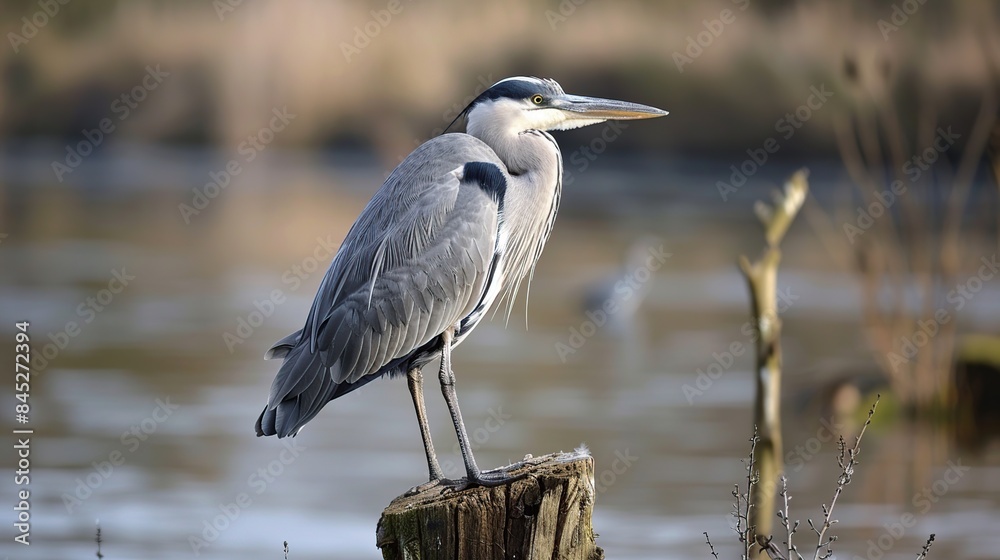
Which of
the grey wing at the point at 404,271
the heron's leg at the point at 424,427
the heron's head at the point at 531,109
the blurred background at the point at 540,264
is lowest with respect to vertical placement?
the heron's leg at the point at 424,427

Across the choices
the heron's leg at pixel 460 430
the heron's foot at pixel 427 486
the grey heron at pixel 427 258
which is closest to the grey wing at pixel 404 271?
the grey heron at pixel 427 258

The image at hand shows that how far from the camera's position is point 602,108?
6.45 meters

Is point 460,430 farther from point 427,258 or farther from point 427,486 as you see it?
point 427,258

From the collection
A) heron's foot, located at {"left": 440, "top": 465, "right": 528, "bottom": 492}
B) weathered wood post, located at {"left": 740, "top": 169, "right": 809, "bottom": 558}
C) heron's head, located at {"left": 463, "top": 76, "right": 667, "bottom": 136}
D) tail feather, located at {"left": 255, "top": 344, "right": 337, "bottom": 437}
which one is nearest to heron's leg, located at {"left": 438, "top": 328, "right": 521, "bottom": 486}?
heron's foot, located at {"left": 440, "top": 465, "right": 528, "bottom": 492}

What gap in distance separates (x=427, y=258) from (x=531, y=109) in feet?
2.66

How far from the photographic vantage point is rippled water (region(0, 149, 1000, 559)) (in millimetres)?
10148

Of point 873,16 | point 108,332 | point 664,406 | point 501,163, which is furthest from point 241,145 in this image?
point 501,163

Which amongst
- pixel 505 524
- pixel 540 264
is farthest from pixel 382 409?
pixel 505 524

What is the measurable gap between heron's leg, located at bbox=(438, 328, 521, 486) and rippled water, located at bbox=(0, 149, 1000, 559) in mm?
3349

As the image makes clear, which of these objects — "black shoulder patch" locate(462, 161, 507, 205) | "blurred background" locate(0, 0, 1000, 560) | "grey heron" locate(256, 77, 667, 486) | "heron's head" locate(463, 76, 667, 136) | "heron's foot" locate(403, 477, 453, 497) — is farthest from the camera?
"blurred background" locate(0, 0, 1000, 560)

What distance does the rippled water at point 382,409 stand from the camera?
1015cm

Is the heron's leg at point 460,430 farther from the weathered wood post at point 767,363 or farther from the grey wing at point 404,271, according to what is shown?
the weathered wood post at point 767,363

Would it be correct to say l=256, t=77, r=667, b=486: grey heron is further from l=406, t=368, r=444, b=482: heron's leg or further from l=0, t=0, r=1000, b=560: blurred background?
l=0, t=0, r=1000, b=560: blurred background

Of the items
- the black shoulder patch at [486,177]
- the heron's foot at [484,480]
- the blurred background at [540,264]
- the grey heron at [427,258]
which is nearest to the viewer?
the heron's foot at [484,480]
